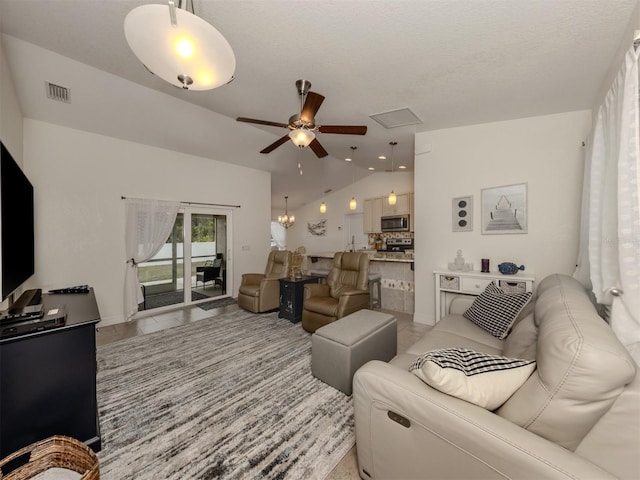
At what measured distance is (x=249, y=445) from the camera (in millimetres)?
1579

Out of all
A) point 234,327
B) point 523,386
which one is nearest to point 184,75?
point 523,386

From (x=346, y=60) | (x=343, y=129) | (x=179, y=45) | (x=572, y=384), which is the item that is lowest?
(x=572, y=384)

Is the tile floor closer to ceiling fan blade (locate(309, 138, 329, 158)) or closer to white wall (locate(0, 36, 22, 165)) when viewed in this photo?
white wall (locate(0, 36, 22, 165))

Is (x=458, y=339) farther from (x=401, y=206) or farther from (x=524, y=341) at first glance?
(x=401, y=206)

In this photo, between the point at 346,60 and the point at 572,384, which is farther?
the point at 346,60

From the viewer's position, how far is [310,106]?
2.28 meters

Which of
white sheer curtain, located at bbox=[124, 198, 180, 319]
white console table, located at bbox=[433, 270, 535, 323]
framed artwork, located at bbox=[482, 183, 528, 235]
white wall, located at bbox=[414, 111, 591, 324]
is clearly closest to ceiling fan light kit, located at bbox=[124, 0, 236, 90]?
white console table, located at bbox=[433, 270, 535, 323]

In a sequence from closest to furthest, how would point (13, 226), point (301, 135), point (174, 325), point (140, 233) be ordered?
point (13, 226), point (301, 135), point (174, 325), point (140, 233)

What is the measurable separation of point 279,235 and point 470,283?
8.04 metres

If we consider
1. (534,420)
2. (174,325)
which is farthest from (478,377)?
(174,325)

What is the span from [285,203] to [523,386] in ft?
27.1

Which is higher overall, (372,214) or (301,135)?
(301,135)

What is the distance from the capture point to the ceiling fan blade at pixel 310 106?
2.17 m

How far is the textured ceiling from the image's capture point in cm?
169
